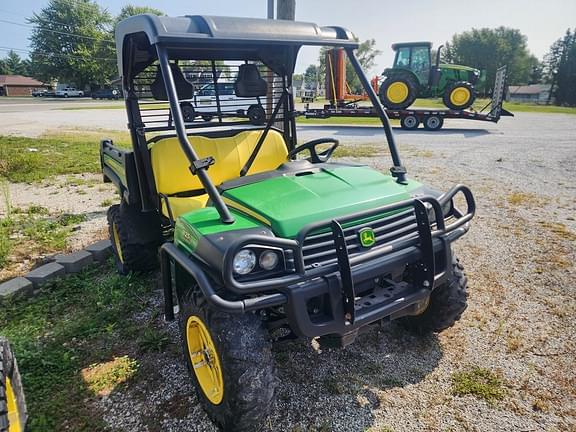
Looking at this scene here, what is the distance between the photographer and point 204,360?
2221mm

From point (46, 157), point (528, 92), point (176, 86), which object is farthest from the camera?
point (528, 92)

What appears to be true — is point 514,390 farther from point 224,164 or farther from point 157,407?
point 224,164

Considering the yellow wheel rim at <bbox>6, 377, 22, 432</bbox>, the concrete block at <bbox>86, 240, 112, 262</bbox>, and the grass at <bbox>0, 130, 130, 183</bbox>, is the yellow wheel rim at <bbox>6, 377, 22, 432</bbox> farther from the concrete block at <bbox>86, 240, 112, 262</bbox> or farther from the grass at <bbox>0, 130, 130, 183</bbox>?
the grass at <bbox>0, 130, 130, 183</bbox>

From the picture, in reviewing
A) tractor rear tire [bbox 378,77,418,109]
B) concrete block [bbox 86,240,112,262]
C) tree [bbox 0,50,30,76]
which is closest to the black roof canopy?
concrete block [bbox 86,240,112,262]

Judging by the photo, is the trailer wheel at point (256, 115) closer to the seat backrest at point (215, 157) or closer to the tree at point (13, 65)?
the seat backrest at point (215, 157)

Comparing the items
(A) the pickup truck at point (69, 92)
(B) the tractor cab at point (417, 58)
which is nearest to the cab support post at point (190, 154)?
(B) the tractor cab at point (417, 58)

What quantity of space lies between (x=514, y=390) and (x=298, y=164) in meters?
1.85

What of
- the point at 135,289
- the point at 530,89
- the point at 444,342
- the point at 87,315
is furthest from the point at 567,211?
the point at 530,89

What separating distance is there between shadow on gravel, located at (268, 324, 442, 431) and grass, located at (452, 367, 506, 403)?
0.57 ft

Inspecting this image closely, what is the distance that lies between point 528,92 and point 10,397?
265ft

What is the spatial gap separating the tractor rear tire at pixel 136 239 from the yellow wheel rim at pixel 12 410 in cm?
165

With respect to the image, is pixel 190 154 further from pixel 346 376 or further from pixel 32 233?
pixel 32 233

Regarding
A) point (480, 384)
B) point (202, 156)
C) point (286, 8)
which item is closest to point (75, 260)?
point (202, 156)

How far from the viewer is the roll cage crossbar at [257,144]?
2068 millimetres
